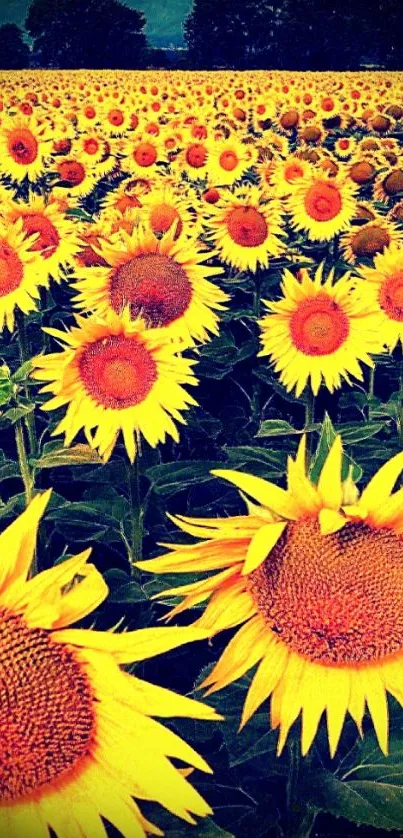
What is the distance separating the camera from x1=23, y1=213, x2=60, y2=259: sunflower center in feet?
3.35

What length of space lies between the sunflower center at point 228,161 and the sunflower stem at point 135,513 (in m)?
1.38

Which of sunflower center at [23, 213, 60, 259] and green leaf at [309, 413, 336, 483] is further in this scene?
sunflower center at [23, 213, 60, 259]

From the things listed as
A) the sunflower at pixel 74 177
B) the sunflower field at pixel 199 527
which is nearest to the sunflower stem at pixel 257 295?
the sunflower field at pixel 199 527

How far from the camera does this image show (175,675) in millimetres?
644

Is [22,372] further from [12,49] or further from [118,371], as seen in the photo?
[12,49]

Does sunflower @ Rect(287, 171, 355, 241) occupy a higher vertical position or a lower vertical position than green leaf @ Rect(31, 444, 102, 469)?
higher

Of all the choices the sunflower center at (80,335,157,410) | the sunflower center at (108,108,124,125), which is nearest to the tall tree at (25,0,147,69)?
the sunflower center at (80,335,157,410)

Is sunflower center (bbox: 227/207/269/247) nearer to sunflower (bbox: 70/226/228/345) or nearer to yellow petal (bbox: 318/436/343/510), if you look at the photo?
→ sunflower (bbox: 70/226/228/345)

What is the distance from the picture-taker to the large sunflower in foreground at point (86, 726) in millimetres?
288

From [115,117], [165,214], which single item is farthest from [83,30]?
[115,117]

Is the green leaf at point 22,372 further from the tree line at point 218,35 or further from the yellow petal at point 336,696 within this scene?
the tree line at point 218,35

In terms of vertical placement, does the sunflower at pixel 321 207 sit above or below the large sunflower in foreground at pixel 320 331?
above

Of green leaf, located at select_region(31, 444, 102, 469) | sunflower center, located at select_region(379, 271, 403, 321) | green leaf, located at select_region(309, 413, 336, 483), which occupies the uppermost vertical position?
sunflower center, located at select_region(379, 271, 403, 321)

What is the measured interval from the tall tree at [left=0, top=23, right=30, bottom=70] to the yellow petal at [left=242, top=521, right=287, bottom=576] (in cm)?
85
